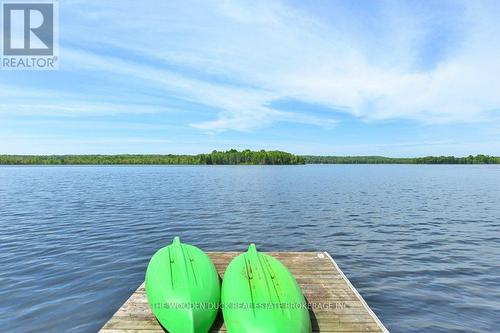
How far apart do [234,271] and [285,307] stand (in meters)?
1.51

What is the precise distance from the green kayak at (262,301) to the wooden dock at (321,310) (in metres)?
0.66

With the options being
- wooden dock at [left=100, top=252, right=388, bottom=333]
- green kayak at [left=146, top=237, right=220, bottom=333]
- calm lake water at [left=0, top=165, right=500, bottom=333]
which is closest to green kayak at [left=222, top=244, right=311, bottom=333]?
green kayak at [left=146, top=237, right=220, bottom=333]

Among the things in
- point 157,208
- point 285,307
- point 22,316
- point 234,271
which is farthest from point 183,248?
point 157,208

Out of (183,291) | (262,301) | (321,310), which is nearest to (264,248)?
(321,310)

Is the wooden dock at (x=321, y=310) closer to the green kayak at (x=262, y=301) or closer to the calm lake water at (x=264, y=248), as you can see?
the green kayak at (x=262, y=301)

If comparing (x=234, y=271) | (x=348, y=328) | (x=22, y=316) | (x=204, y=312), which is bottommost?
(x=22, y=316)

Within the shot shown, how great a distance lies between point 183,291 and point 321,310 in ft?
9.43

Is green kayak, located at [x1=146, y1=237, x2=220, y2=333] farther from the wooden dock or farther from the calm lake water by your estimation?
the calm lake water

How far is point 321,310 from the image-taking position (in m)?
6.66

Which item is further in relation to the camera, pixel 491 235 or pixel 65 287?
pixel 491 235

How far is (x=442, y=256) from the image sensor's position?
13.3 m

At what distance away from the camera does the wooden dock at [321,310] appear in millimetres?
6016

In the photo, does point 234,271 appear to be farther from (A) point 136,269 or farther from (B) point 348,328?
(A) point 136,269

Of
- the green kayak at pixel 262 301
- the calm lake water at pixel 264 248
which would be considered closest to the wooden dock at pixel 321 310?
the green kayak at pixel 262 301
